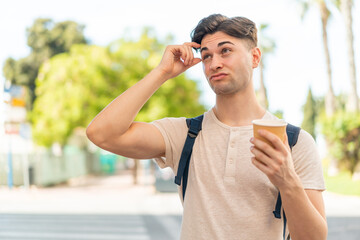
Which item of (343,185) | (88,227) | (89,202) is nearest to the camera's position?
(88,227)

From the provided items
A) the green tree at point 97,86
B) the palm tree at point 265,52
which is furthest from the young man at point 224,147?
the palm tree at point 265,52

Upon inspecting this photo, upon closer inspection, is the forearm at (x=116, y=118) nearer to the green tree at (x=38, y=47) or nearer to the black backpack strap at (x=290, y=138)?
the black backpack strap at (x=290, y=138)

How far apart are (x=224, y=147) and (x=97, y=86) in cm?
1721

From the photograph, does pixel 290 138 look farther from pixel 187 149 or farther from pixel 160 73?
pixel 160 73

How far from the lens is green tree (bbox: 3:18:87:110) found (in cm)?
3300

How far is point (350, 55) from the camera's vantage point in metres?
17.1

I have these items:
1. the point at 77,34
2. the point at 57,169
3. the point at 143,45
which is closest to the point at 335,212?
the point at 143,45

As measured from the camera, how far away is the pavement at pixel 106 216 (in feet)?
28.2

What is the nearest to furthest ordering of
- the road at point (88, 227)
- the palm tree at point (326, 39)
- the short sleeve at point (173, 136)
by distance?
the short sleeve at point (173, 136)
the road at point (88, 227)
the palm tree at point (326, 39)

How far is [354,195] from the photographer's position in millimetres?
13961

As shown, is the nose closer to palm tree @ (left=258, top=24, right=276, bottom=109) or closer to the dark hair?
the dark hair

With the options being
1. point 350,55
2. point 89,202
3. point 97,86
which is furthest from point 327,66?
point 89,202

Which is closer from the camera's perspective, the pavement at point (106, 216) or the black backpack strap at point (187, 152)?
the black backpack strap at point (187, 152)

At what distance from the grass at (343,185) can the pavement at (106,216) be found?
0.36m
